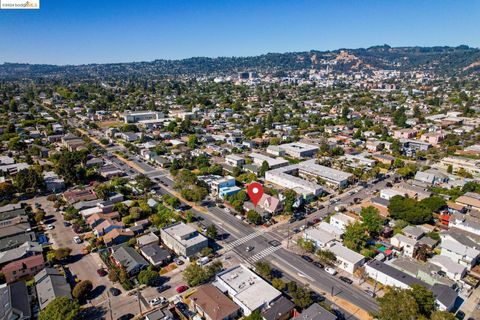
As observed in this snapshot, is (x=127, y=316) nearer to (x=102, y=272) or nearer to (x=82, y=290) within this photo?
(x=82, y=290)

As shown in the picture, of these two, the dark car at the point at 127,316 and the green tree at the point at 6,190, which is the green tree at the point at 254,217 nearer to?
the dark car at the point at 127,316

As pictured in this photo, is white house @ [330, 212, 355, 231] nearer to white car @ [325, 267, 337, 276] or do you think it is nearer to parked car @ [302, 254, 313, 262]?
parked car @ [302, 254, 313, 262]

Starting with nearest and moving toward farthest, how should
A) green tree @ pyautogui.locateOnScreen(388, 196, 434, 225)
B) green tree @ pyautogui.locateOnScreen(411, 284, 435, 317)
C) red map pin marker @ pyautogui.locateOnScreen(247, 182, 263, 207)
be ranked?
1. green tree @ pyautogui.locateOnScreen(411, 284, 435, 317)
2. green tree @ pyautogui.locateOnScreen(388, 196, 434, 225)
3. red map pin marker @ pyautogui.locateOnScreen(247, 182, 263, 207)

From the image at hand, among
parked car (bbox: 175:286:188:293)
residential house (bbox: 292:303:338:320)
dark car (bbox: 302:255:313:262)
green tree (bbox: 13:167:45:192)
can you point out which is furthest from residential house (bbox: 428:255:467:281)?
green tree (bbox: 13:167:45:192)

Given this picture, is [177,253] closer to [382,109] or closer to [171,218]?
[171,218]

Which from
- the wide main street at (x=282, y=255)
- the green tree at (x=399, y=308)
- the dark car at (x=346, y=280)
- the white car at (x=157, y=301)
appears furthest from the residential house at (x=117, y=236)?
the green tree at (x=399, y=308)

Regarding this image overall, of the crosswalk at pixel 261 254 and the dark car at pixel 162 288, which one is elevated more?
the crosswalk at pixel 261 254

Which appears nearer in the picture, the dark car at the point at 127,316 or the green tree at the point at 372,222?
the dark car at the point at 127,316
